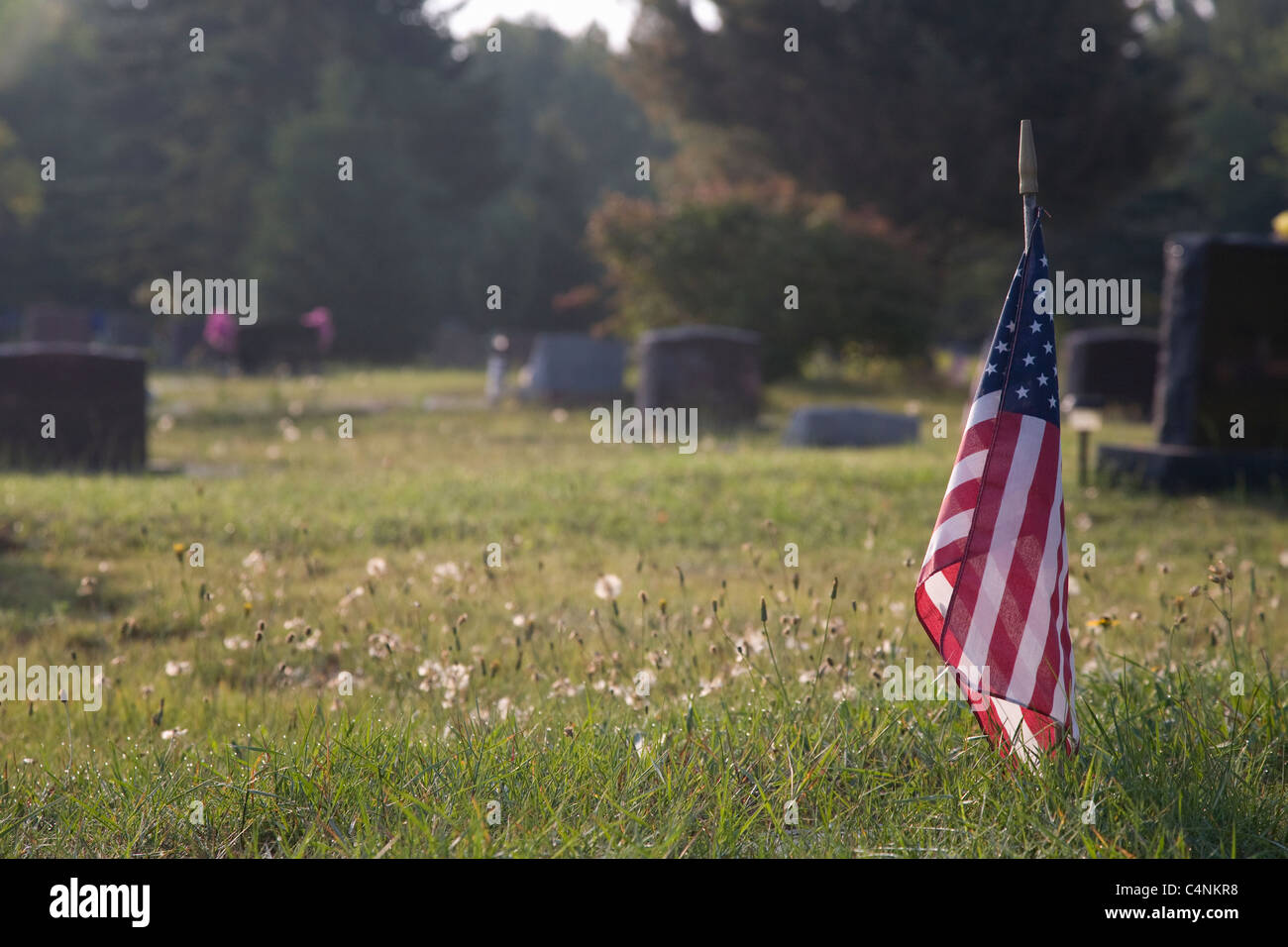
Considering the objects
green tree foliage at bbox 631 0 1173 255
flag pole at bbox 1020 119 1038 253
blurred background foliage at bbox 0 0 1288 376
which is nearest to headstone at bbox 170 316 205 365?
blurred background foliage at bbox 0 0 1288 376

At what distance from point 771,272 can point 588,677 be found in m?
18.6

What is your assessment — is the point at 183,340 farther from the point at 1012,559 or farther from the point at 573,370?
the point at 1012,559

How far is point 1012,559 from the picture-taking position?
9.92 ft

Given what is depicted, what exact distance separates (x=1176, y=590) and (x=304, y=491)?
20.2 feet

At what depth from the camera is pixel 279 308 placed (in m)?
35.5

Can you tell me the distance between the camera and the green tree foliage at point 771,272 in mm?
22266

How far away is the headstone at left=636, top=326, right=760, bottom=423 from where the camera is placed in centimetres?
1616

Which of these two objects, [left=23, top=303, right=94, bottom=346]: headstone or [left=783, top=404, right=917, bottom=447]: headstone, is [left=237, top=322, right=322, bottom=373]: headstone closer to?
[left=23, top=303, right=94, bottom=346]: headstone

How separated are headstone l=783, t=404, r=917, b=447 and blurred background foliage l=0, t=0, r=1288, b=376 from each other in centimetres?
859

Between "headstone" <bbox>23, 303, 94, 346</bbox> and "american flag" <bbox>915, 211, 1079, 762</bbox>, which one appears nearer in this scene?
"american flag" <bbox>915, 211, 1079, 762</bbox>

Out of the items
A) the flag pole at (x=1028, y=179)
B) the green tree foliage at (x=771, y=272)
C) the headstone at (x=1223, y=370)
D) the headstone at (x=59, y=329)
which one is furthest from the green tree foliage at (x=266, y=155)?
the flag pole at (x=1028, y=179)

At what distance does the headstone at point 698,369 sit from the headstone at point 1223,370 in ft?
22.7

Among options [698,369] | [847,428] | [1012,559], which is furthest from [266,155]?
[1012,559]
